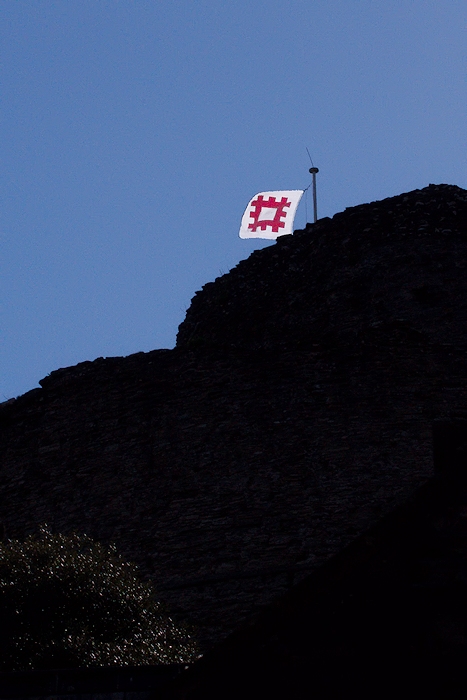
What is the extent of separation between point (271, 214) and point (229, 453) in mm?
10580

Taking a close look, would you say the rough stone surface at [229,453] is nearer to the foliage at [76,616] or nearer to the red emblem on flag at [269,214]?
the foliage at [76,616]

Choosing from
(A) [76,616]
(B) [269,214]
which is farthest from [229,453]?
(B) [269,214]

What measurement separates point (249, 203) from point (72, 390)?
9.49 m

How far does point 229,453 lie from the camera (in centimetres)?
1301

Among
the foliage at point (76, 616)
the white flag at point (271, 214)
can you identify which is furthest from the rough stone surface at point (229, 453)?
the white flag at point (271, 214)

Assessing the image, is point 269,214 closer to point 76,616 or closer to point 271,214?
point 271,214

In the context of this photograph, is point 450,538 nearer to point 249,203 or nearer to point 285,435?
point 285,435

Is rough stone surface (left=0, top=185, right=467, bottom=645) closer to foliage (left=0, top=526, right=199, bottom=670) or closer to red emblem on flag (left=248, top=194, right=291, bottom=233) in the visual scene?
foliage (left=0, top=526, right=199, bottom=670)

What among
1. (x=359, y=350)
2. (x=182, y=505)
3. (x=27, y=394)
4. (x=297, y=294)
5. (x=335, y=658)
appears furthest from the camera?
(x=297, y=294)

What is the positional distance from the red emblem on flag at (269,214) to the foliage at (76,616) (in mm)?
13601

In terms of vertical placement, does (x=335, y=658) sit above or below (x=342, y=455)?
below

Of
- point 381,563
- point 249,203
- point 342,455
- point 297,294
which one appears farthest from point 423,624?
point 249,203

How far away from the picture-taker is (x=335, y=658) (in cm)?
525

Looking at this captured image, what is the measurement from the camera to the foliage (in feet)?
27.0
